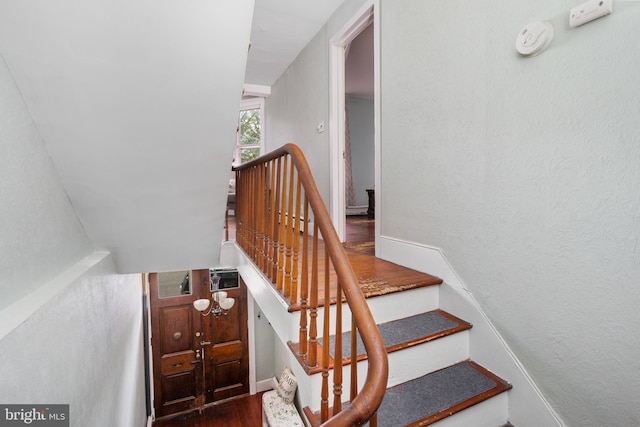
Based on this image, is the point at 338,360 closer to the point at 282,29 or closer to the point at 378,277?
the point at 378,277

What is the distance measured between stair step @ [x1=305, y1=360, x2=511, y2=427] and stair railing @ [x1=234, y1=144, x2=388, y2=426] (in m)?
0.29

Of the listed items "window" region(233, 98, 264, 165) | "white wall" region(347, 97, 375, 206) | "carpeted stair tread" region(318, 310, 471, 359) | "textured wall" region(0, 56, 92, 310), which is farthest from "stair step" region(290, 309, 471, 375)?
"window" region(233, 98, 264, 165)

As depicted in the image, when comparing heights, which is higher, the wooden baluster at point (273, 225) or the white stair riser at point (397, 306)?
the wooden baluster at point (273, 225)

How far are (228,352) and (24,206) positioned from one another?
4.85 m

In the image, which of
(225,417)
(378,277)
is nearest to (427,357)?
(378,277)

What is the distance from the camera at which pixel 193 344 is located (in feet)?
17.2

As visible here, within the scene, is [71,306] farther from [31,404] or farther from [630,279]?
[630,279]

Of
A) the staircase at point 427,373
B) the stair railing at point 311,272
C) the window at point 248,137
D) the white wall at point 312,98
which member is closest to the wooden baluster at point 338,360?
the stair railing at point 311,272

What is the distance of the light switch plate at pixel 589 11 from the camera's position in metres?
1.19

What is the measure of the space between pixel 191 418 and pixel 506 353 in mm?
5216

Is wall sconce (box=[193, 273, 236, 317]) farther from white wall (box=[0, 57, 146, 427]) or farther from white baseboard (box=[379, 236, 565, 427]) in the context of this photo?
white baseboard (box=[379, 236, 565, 427])

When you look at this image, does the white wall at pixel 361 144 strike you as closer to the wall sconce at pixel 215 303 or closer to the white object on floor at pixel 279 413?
the wall sconce at pixel 215 303

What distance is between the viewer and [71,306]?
4.86ft

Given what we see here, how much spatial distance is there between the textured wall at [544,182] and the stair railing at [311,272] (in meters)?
0.86
